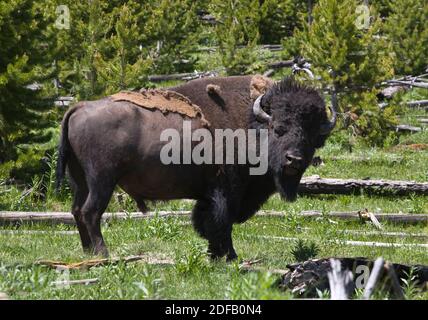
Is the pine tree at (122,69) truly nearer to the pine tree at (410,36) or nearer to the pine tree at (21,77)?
the pine tree at (21,77)

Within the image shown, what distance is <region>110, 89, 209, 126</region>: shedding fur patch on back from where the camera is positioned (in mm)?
9977

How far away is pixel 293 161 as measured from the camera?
9625 mm

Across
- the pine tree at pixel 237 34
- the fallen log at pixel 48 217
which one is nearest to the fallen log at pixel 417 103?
the pine tree at pixel 237 34

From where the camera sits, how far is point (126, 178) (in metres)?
9.84

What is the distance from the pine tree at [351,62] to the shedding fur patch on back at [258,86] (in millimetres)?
10670

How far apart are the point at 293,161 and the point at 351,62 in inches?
499

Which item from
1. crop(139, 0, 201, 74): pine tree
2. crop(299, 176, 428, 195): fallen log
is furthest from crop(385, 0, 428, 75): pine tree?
crop(299, 176, 428, 195): fallen log

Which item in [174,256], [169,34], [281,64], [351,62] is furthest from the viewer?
[281,64]

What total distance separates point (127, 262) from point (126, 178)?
1270mm

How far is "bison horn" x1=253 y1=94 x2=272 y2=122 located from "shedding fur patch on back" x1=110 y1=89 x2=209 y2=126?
1.95 ft

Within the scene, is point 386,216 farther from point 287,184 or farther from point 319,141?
point 287,184

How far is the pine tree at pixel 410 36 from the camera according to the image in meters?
30.0

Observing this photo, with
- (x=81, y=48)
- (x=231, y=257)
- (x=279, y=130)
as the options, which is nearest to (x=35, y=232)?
(x=231, y=257)

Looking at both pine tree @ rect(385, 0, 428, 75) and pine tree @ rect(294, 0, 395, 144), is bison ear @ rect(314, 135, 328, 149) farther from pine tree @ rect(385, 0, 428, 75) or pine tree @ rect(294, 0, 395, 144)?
pine tree @ rect(385, 0, 428, 75)
